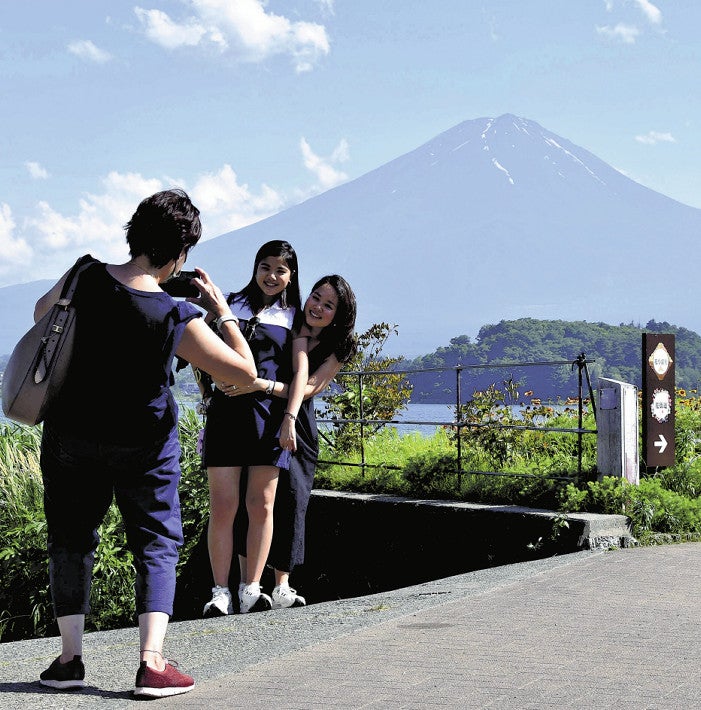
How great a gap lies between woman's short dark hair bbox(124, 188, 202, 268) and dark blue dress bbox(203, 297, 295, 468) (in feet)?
6.35

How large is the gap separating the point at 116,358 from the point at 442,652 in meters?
1.87

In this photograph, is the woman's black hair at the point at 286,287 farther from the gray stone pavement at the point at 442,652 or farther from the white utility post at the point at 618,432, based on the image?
the white utility post at the point at 618,432

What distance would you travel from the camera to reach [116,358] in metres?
4.12

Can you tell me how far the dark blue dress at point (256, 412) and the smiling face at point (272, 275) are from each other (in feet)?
0.45

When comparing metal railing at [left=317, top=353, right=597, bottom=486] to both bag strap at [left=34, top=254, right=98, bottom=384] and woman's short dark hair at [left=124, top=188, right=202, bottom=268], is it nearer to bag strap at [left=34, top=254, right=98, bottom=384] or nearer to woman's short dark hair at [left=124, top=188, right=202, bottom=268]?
woman's short dark hair at [left=124, top=188, right=202, bottom=268]

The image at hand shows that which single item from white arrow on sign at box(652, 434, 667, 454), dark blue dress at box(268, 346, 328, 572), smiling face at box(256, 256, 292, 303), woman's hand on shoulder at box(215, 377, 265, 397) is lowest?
dark blue dress at box(268, 346, 328, 572)

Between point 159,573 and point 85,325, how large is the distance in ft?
3.14

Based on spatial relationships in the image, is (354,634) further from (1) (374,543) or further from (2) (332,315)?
(1) (374,543)

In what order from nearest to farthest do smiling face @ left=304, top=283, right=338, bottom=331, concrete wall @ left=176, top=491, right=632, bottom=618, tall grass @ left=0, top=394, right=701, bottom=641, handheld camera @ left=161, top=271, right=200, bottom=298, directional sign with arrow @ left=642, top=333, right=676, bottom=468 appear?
1. handheld camera @ left=161, top=271, right=200, bottom=298
2. smiling face @ left=304, top=283, right=338, bottom=331
3. concrete wall @ left=176, top=491, right=632, bottom=618
4. tall grass @ left=0, top=394, right=701, bottom=641
5. directional sign with arrow @ left=642, top=333, right=676, bottom=468

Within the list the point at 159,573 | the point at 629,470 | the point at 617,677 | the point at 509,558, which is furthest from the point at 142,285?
the point at 629,470

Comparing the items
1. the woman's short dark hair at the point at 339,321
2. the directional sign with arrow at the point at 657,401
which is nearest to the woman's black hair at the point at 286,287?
the woman's short dark hair at the point at 339,321

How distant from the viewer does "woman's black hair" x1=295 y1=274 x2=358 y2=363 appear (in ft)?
21.0

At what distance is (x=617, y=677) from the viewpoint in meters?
4.40

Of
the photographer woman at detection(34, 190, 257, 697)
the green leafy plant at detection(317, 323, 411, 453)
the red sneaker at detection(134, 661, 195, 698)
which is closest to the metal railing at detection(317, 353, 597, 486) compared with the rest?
the green leafy plant at detection(317, 323, 411, 453)
